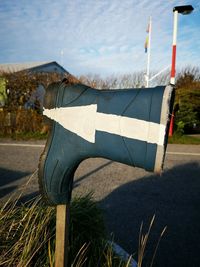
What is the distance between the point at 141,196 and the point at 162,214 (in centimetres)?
71

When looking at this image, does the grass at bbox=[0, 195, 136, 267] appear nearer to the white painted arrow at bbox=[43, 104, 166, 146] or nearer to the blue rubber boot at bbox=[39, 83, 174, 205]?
the blue rubber boot at bbox=[39, 83, 174, 205]

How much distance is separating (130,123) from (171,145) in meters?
9.37

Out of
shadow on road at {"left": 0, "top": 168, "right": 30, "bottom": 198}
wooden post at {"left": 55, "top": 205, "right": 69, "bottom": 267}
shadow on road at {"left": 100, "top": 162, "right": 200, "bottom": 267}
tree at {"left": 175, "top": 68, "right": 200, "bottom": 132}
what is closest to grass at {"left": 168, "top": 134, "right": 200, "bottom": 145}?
tree at {"left": 175, "top": 68, "right": 200, "bottom": 132}

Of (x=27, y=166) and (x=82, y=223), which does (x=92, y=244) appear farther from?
(x=27, y=166)

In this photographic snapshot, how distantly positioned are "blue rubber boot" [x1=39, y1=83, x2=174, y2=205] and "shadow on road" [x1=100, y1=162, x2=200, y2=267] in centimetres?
194

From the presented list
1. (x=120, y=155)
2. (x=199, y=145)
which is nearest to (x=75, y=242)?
(x=120, y=155)

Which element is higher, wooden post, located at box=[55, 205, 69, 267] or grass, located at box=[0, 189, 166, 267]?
wooden post, located at box=[55, 205, 69, 267]

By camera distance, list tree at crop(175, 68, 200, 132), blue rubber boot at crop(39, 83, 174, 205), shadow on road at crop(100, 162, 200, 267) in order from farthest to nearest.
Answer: tree at crop(175, 68, 200, 132) → shadow on road at crop(100, 162, 200, 267) → blue rubber boot at crop(39, 83, 174, 205)

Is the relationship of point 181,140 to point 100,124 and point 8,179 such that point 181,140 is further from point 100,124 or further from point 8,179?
point 100,124

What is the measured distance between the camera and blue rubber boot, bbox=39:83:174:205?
1024mm

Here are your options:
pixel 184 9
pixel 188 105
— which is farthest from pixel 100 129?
pixel 188 105

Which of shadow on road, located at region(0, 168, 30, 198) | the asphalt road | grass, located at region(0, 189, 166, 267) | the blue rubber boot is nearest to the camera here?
the blue rubber boot

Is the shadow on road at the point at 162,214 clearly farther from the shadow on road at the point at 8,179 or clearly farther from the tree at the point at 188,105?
the tree at the point at 188,105

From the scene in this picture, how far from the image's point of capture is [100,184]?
5.12m
